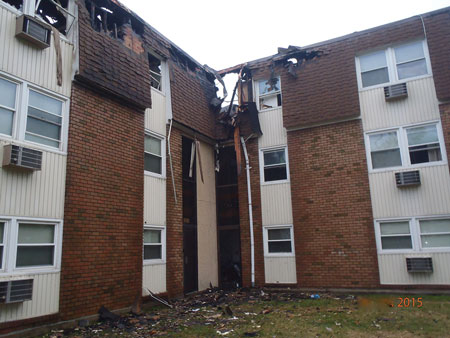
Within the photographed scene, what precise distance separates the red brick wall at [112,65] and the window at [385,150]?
7.35 m

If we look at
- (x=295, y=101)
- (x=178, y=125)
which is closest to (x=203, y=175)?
(x=178, y=125)

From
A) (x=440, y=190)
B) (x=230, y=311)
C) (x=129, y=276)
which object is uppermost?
(x=440, y=190)

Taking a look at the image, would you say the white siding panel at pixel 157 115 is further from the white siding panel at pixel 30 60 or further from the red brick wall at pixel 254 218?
the red brick wall at pixel 254 218

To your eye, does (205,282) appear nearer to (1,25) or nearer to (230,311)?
(230,311)

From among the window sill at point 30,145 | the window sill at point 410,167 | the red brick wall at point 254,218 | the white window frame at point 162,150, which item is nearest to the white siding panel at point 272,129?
the red brick wall at point 254,218

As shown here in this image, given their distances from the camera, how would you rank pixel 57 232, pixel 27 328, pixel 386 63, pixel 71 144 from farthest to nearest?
pixel 386 63
pixel 71 144
pixel 57 232
pixel 27 328

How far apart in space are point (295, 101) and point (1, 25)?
9182 millimetres

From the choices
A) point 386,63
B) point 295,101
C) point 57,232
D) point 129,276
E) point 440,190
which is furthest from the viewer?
point 295,101

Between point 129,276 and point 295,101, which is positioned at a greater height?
point 295,101

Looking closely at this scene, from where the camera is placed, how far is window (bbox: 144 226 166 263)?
35.3ft

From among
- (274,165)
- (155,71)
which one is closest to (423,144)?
(274,165)

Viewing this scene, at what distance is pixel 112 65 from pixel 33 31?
2253mm

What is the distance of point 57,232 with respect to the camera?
8078mm

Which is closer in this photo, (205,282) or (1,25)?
(1,25)
